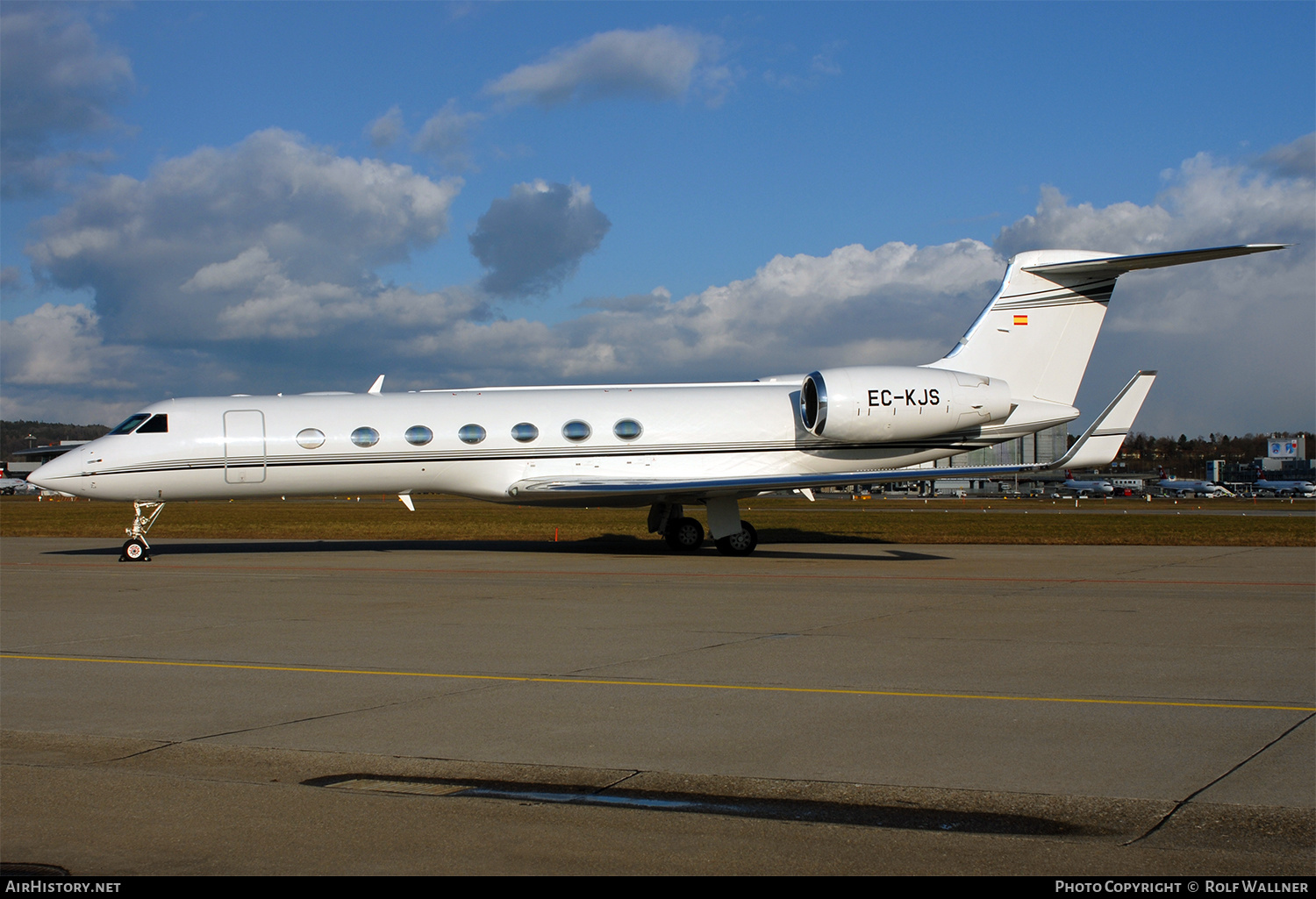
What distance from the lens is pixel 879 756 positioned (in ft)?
18.9

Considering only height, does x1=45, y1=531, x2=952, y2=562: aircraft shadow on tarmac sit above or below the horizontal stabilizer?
below

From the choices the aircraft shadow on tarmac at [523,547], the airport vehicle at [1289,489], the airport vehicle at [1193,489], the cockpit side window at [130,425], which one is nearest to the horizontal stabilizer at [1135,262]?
the aircraft shadow on tarmac at [523,547]

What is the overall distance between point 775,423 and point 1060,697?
13.9 metres

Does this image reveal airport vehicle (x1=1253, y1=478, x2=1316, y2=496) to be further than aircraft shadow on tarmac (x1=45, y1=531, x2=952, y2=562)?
Yes

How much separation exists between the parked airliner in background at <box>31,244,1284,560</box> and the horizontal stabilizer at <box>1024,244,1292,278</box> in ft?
0.14

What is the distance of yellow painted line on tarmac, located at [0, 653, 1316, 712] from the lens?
705cm

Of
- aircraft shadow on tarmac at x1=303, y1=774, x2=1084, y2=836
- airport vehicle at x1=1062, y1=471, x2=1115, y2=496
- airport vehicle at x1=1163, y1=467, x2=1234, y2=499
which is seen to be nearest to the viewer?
aircraft shadow on tarmac at x1=303, y1=774, x2=1084, y2=836

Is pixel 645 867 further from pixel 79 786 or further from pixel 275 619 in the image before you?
pixel 275 619

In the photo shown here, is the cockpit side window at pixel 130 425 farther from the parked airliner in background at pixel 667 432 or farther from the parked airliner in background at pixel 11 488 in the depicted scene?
the parked airliner in background at pixel 11 488

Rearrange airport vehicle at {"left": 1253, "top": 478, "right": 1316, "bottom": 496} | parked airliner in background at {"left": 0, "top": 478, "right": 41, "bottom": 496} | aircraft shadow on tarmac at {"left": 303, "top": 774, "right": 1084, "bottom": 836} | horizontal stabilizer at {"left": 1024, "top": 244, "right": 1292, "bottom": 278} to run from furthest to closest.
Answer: parked airliner in background at {"left": 0, "top": 478, "right": 41, "bottom": 496}, airport vehicle at {"left": 1253, "top": 478, "right": 1316, "bottom": 496}, horizontal stabilizer at {"left": 1024, "top": 244, "right": 1292, "bottom": 278}, aircraft shadow on tarmac at {"left": 303, "top": 774, "right": 1084, "bottom": 836}

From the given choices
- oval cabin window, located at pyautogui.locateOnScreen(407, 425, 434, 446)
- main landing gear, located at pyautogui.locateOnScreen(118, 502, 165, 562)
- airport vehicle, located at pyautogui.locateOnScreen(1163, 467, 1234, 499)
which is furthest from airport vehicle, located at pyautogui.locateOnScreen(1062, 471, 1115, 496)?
main landing gear, located at pyautogui.locateOnScreen(118, 502, 165, 562)

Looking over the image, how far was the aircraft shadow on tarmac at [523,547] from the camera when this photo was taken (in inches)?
810

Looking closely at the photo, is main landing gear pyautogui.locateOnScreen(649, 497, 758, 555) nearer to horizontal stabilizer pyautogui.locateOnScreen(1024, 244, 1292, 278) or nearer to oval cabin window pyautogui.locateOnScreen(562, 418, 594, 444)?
oval cabin window pyautogui.locateOnScreen(562, 418, 594, 444)

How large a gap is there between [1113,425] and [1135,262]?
3331 mm
